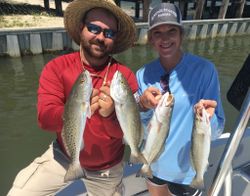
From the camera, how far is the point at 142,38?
18969 millimetres

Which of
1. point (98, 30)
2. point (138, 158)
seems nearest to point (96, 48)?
point (98, 30)

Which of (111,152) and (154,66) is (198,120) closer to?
(154,66)

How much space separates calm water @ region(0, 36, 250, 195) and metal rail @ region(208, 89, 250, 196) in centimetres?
545

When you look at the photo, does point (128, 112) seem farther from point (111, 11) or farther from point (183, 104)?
point (111, 11)

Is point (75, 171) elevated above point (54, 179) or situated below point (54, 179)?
above

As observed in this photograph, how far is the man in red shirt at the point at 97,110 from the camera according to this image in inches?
119

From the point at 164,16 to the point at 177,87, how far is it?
2.09 feet

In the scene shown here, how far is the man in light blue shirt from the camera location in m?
2.91

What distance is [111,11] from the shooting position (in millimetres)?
3150

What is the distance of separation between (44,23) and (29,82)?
24.8ft

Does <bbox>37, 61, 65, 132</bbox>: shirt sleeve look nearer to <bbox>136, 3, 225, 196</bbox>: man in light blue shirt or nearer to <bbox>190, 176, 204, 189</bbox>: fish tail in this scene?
<bbox>136, 3, 225, 196</bbox>: man in light blue shirt

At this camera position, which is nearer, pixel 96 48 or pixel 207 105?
pixel 207 105

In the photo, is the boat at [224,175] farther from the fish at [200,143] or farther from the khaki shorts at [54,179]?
the khaki shorts at [54,179]

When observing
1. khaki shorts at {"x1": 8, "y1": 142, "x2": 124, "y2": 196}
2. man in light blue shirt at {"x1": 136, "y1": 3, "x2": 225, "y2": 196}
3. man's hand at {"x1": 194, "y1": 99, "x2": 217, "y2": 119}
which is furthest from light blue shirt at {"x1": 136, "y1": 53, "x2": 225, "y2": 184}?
khaki shorts at {"x1": 8, "y1": 142, "x2": 124, "y2": 196}
